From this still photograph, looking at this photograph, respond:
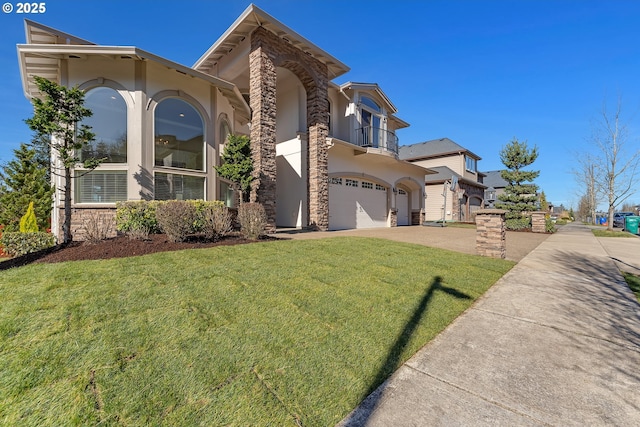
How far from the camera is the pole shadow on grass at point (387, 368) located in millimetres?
1748

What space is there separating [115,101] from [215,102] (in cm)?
323

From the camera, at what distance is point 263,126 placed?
1066 centimetres

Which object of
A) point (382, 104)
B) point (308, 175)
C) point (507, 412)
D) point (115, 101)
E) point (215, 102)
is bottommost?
point (507, 412)

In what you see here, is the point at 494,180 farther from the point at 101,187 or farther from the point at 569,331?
the point at 101,187

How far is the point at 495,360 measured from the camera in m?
2.43

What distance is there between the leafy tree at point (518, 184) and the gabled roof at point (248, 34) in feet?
42.7

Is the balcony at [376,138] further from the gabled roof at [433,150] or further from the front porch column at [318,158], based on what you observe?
the gabled roof at [433,150]

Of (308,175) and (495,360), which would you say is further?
(308,175)

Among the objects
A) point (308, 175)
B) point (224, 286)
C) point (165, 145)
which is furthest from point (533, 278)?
point (165, 145)

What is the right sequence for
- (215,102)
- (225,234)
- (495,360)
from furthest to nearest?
1. (215,102)
2. (225,234)
3. (495,360)

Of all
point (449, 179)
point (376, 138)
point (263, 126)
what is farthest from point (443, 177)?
point (263, 126)

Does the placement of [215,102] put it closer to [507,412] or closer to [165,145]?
[165,145]

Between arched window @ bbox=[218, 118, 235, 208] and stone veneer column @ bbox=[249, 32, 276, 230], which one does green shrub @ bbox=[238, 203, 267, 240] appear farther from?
arched window @ bbox=[218, 118, 235, 208]

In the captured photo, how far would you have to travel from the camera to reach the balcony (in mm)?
15477
